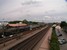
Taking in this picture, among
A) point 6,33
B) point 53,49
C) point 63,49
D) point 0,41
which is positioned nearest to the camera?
point 53,49

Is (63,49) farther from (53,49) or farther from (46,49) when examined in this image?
(53,49)

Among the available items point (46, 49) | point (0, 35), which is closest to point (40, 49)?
point (46, 49)

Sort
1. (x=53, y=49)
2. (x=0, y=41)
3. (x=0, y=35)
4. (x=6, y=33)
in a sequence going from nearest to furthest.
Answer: (x=53, y=49) → (x=0, y=41) → (x=0, y=35) → (x=6, y=33)

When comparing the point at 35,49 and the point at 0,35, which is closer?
the point at 35,49

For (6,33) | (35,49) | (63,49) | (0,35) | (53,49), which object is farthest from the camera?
(6,33)

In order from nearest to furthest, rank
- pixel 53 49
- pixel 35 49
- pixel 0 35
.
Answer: pixel 53 49 < pixel 35 49 < pixel 0 35

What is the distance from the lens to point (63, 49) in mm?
35438

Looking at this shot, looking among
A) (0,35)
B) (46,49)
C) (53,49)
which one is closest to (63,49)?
(46,49)

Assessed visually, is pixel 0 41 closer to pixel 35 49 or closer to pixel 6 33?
pixel 35 49

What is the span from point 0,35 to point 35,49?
53.7 feet

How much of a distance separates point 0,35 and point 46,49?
16.9 meters

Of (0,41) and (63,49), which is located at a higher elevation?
(0,41)

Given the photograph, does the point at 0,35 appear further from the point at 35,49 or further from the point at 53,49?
the point at 53,49

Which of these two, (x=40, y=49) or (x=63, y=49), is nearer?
(x=40, y=49)
